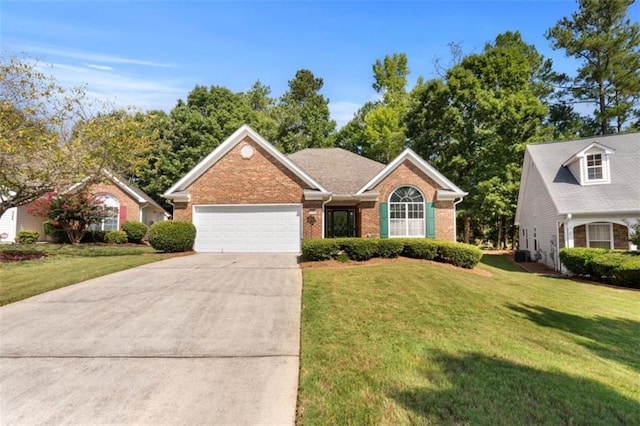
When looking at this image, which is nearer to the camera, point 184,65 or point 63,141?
point 184,65

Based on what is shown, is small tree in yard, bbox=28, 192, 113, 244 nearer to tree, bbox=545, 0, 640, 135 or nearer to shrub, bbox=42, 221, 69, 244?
shrub, bbox=42, 221, 69, 244

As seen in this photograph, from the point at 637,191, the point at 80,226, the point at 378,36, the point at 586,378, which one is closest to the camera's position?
the point at 586,378

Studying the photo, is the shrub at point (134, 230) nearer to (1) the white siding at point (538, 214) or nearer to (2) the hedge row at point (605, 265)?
(2) the hedge row at point (605, 265)

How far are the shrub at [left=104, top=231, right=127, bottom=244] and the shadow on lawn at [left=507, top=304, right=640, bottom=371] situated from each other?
2098 centimetres

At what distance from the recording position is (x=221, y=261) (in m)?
12.3

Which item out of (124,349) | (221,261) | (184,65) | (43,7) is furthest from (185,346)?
(184,65)

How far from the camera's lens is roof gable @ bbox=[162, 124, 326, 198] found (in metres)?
15.0

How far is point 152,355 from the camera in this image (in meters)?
4.61

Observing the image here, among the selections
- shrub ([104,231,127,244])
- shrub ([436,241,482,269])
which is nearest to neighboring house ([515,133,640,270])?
shrub ([436,241,482,269])

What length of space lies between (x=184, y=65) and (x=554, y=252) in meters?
18.7

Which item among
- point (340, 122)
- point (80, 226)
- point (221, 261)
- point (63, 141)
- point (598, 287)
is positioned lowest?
point (598, 287)

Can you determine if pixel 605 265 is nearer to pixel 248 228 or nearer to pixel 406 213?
pixel 406 213

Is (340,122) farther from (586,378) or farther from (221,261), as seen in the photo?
(586,378)

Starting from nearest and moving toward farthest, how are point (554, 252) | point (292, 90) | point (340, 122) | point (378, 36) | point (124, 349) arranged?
point (124, 349) < point (378, 36) < point (554, 252) < point (340, 122) < point (292, 90)
